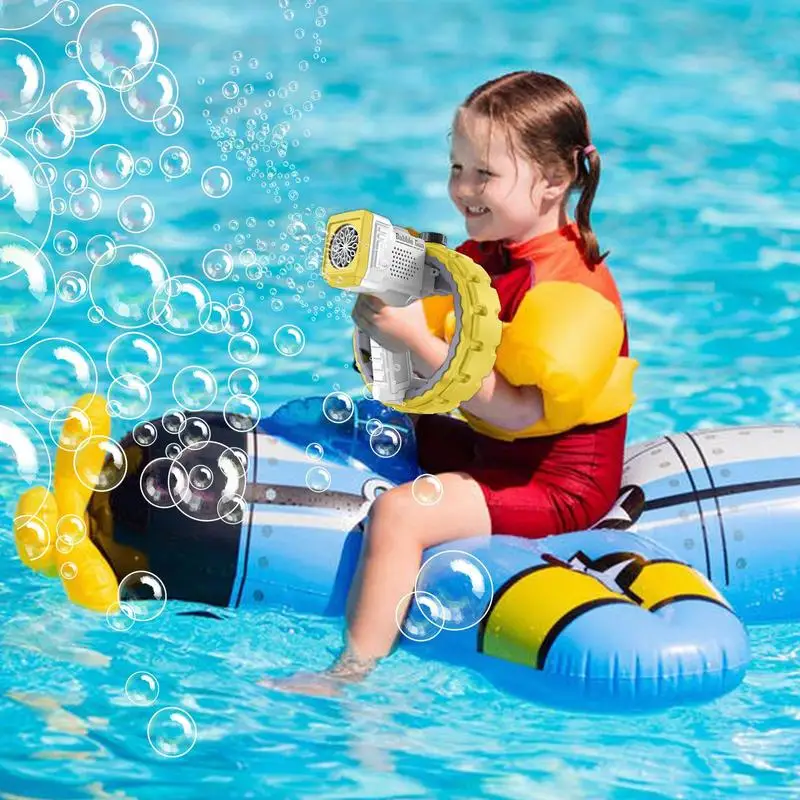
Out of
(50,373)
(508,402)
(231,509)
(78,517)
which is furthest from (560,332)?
(50,373)

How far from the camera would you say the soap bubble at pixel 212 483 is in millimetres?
3561

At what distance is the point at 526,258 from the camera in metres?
3.54

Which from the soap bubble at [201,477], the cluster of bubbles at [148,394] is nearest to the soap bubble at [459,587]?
the cluster of bubbles at [148,394]

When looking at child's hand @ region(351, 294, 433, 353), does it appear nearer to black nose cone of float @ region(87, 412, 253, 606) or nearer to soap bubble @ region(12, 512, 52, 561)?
black nose cone of float @ region(87, 412, 253, 606)

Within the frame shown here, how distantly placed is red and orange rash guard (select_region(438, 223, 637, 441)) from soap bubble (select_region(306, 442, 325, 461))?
344 mm

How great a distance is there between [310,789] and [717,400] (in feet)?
10.2

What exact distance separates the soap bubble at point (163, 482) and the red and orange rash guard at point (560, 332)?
25.9 inches

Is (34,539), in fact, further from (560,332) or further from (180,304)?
(560,332)

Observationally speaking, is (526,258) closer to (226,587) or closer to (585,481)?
(585,481)

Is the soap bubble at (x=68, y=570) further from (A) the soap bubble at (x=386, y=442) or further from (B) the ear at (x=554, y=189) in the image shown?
(B) the ear at (x=554, y=189)

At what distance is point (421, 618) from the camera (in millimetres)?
3398

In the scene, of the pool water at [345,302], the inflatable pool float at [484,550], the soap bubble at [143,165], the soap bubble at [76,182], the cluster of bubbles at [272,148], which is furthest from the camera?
the cluster of bubbles at [272,148]

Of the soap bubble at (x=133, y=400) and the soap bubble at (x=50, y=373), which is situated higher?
the soap bubble at (x=50, y=373)

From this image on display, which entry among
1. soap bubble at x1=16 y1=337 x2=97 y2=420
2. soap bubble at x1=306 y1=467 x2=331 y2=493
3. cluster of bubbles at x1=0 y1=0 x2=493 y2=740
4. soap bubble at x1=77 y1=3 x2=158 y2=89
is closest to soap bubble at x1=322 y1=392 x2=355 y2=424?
cluster of bubbles at x1=0 y1=0 x2=493 y2=740
